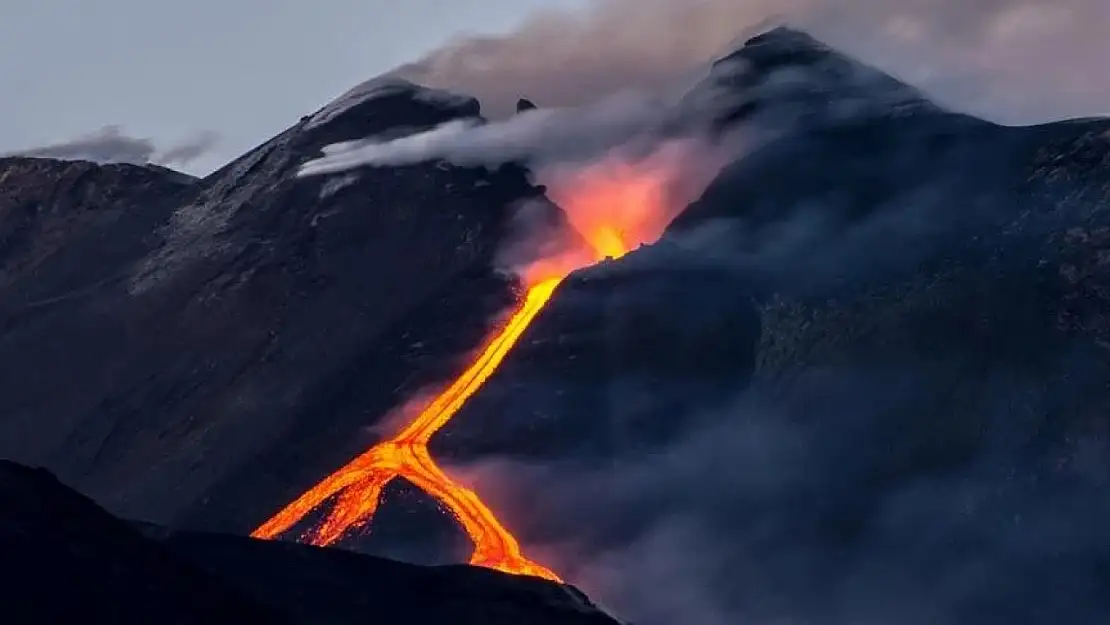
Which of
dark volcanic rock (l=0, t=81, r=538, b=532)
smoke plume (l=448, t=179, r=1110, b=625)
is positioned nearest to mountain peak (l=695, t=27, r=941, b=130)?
dark volcanic rock (l=0, t=81, r=538, b=532)

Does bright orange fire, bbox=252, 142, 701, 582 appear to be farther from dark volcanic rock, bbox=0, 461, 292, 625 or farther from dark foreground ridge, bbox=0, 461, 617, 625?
dark volcanic rock, bbox=0, 461, 292, 625

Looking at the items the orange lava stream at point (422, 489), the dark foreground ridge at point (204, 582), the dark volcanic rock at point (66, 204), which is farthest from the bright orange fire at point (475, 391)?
the dark volcanic rock at point (66, 204)

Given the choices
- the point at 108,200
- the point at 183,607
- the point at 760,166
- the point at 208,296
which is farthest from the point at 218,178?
the point at 183,607

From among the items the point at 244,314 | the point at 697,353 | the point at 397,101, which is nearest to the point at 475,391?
the point at 697,353

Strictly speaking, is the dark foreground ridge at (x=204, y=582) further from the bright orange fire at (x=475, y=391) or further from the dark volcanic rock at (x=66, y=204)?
the dark volcanic rock at (x=66, y=204)

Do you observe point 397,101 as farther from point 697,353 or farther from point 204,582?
point 204,582
